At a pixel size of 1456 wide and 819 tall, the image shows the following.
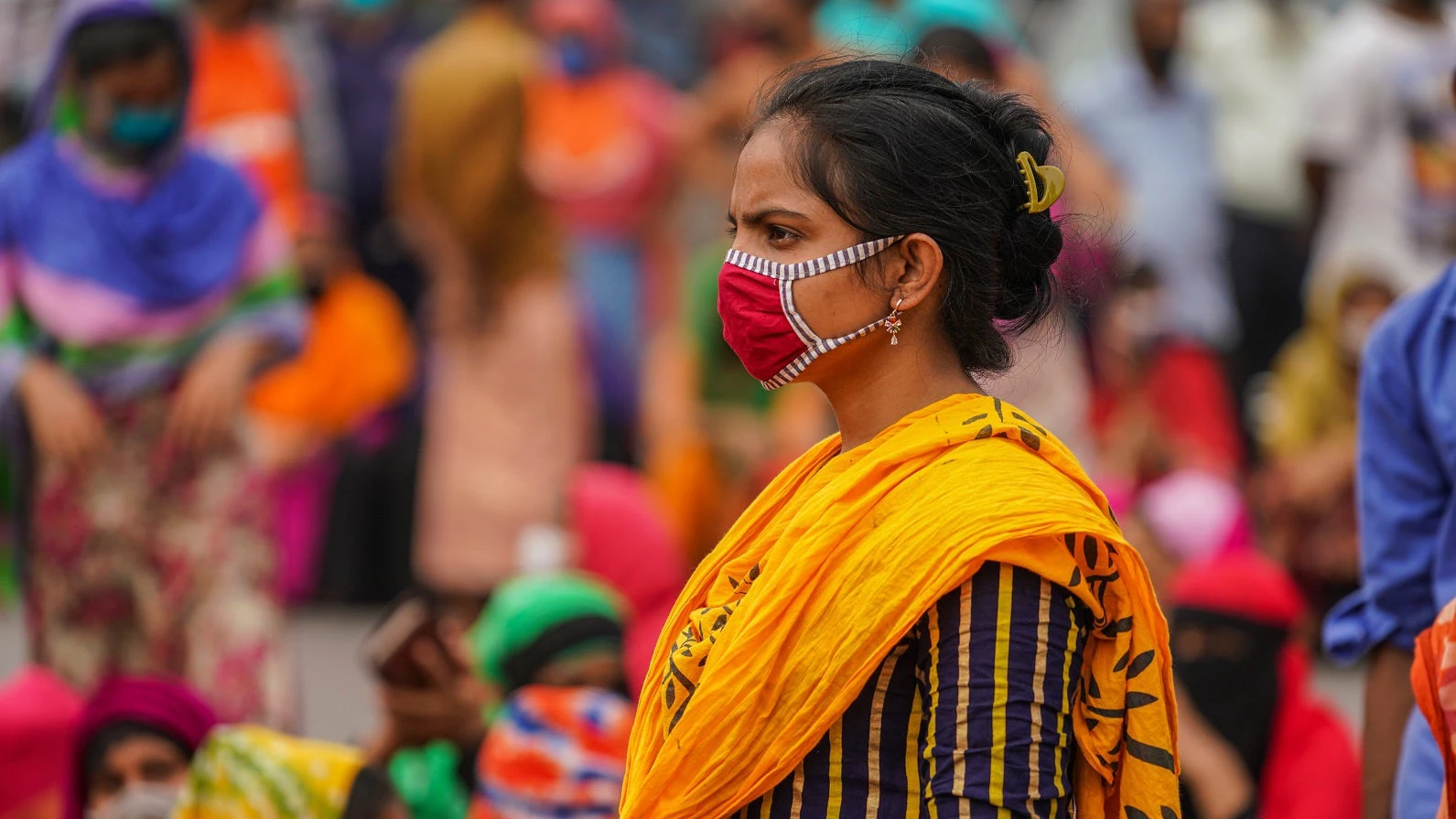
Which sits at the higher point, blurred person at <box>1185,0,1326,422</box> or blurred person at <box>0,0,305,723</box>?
blurred person at <box>1185,0,1326,422</box>

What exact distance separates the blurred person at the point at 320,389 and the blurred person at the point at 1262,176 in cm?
360

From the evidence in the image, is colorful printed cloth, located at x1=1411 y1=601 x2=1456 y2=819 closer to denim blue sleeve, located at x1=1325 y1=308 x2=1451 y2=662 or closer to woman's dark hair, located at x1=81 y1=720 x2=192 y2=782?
denim blue sleeve, located at x1=1325 y1=308 x2=1451 y2=662

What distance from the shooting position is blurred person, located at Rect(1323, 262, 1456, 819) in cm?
337

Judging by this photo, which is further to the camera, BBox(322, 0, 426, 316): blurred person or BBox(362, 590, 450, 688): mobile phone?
BBox(322, 0, 426, 316): blurred person

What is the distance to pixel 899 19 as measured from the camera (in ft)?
28.2

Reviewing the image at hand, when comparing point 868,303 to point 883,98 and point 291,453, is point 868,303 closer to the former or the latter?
point 883,98

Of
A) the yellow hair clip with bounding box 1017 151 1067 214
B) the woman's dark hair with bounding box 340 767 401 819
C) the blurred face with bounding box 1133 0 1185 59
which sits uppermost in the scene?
the blurred face with bounding box 1133 0 1185 59

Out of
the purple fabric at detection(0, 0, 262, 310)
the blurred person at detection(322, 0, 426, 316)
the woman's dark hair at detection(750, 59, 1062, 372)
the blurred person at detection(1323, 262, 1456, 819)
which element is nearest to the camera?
the woman's dark hair at detection(750, 59, 1062, 372)

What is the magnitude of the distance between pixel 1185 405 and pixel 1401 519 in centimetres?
540

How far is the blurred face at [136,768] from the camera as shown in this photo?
15.4ft

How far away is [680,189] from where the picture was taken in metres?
10.2

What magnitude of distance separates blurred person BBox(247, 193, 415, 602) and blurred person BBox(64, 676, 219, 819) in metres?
4.39

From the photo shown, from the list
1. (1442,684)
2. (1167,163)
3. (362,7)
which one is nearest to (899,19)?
(1167,163)

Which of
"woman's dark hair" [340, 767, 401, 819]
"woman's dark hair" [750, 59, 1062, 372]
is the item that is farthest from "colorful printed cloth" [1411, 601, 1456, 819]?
"woman's dark hair" [340, 767, 401, 819]
